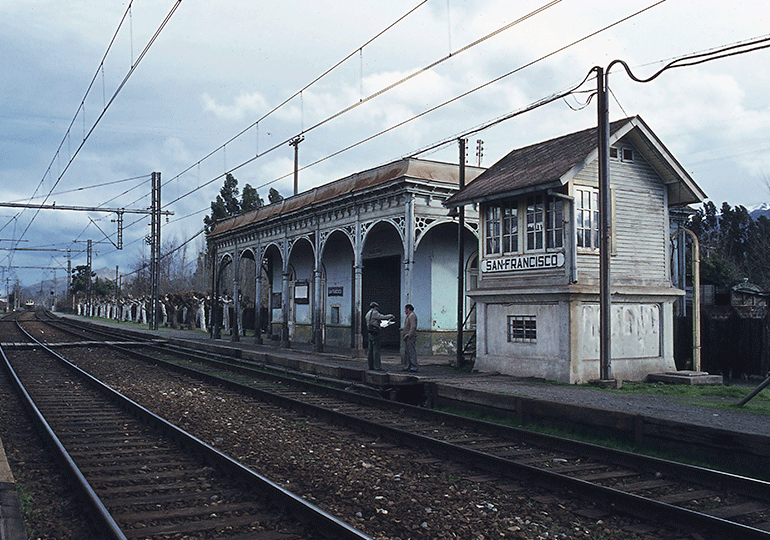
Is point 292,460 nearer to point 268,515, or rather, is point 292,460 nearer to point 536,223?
point 268,515

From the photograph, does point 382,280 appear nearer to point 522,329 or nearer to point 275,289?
point 275,289

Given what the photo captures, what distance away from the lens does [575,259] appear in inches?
563

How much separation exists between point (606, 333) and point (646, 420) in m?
4.43

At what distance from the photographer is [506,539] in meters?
5.56

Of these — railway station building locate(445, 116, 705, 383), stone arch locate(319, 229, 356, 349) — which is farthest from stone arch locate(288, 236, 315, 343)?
railway station building locate(445, 116, 705, 383)

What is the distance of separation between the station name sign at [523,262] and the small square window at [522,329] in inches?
44.9

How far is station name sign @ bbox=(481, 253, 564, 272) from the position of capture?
14688 mm

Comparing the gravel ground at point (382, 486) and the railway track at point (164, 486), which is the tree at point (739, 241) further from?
the railway track at point (164, 486)

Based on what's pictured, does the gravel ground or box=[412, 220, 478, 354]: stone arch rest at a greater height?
box=[412, 220, 478, 354]: stone arch

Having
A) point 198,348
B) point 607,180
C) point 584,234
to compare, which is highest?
point 607,180

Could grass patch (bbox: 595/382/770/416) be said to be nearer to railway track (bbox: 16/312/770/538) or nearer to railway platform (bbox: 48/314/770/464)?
railway platform (bbox: 48/314/770/464)

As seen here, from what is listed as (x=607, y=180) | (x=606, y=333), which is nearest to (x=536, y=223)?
(x=607, y=180)

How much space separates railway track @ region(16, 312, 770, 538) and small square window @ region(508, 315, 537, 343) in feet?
14.4

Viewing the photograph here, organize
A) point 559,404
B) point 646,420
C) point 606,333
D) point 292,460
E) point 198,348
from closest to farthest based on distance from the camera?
point 292,460 < point 646,420 < point 559,404 < point 606,333 < point 198,348
